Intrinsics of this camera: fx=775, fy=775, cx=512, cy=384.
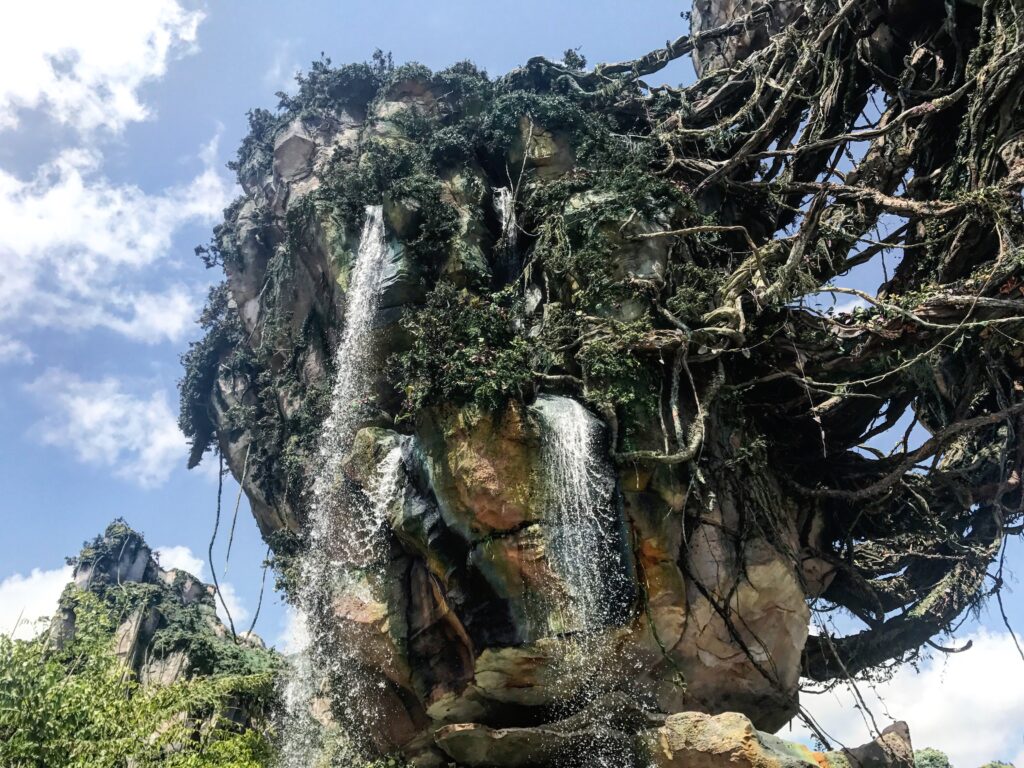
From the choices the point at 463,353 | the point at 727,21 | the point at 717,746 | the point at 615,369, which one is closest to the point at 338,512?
the point at 463,353

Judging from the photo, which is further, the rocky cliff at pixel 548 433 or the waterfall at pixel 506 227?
the waterfall at pixel 506 227

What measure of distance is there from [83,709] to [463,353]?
601 cm

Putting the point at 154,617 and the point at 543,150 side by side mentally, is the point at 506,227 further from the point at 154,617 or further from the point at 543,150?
the point at 154,617

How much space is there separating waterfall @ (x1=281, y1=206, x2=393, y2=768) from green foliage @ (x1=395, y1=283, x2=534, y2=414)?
3.81ft

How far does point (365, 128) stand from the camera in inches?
634

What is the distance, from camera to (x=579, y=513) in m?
10.0

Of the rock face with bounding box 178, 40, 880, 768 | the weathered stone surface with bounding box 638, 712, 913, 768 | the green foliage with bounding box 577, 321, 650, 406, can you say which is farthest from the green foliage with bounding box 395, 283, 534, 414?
the weathered stone surface with bounding box 638, 712, 913, 768

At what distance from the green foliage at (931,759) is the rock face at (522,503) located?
18.2 m

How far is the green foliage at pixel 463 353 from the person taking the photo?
34.4 ft

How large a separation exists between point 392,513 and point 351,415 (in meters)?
2.45

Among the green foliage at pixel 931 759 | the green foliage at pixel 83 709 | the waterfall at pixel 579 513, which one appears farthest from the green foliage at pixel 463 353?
the green foliage at pixel 931 759

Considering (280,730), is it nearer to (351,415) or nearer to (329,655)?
(329,655)

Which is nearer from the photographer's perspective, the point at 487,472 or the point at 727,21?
the point at 487,472

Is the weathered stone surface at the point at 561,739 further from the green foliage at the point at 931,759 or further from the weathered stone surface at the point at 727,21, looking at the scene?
the green foliage at the point at 931,759
